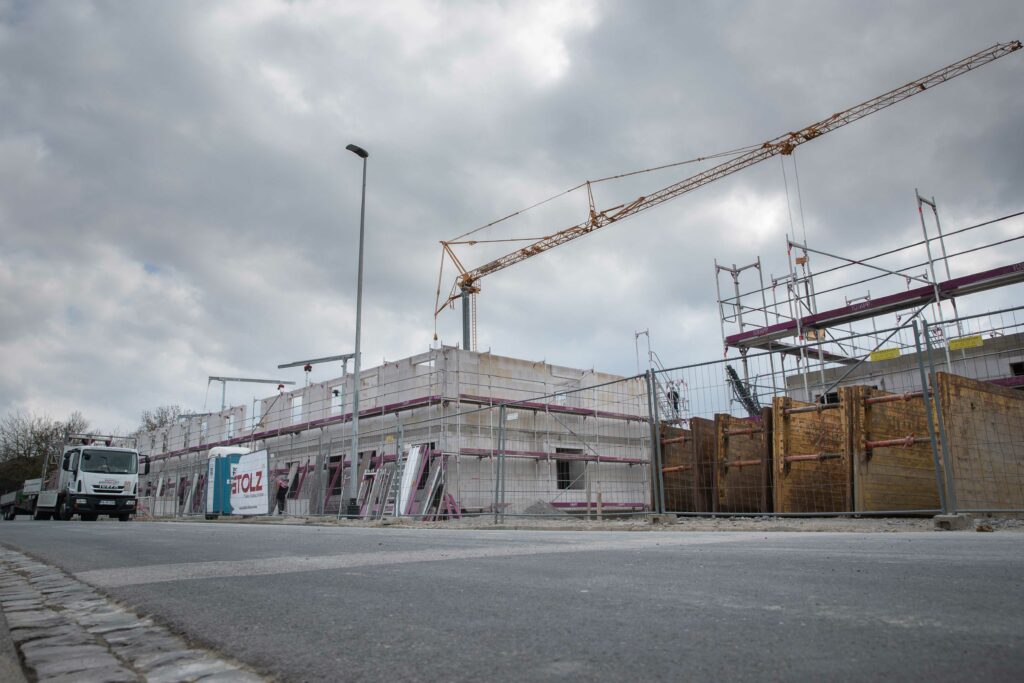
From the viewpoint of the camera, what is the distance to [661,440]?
543 inches

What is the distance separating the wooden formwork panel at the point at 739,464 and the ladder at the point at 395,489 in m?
8.69

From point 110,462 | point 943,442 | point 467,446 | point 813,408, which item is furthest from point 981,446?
point 110,462

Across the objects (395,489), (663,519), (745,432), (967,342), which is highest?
(967,342)

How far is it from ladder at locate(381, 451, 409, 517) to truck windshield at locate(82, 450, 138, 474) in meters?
11.8

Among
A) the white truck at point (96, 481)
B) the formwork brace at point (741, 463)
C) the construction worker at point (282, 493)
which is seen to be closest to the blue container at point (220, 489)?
the construction worker at point (282, 493)

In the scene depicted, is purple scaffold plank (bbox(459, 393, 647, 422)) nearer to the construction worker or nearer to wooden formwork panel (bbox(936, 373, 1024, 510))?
the construction worker

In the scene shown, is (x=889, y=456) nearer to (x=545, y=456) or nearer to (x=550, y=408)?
(x=545, y=456)

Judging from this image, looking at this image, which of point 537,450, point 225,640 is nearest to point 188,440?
point 537,450

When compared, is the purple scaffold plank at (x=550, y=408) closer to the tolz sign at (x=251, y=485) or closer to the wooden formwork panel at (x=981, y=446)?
the tolz sign at (x=251, y=485)

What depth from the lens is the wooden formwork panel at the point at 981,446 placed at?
29.1 feet

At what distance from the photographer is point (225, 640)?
2438 mm

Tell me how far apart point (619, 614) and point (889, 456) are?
910cm

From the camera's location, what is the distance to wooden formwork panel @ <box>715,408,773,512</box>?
1212 cm

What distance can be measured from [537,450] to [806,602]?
22438mm
